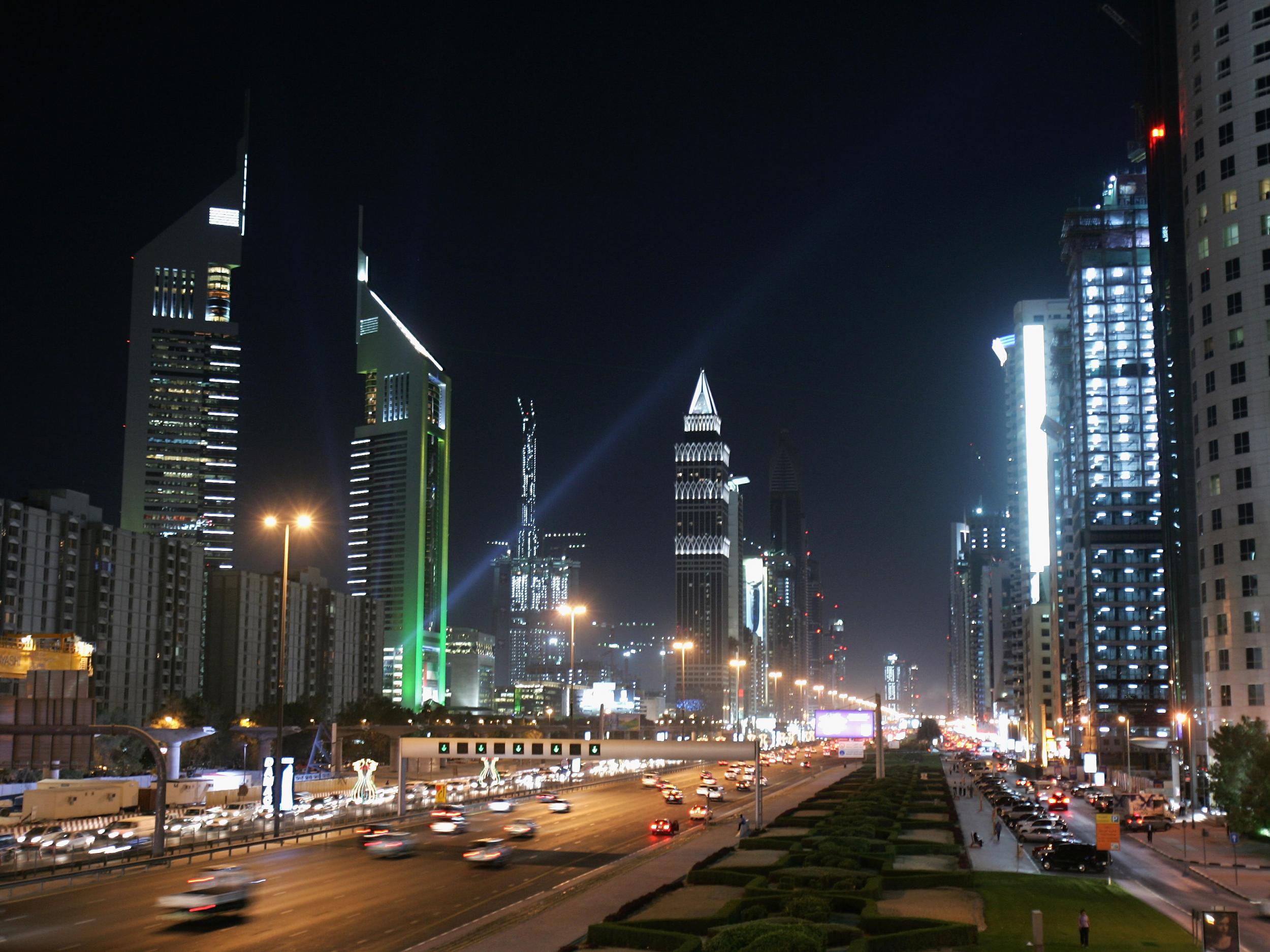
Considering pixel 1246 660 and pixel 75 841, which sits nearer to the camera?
pixel 75 841

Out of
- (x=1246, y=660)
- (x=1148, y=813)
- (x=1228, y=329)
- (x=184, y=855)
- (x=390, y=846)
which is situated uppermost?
(x=1228, y=329)

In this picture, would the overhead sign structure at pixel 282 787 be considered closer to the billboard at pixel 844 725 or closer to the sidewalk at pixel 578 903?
the sidewalk at pixel 578 903

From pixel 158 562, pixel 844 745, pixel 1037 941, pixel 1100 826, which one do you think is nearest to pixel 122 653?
pixel 158 562

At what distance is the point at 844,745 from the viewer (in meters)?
167

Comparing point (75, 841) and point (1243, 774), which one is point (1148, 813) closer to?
point (1243, 774)

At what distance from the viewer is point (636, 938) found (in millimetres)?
37594

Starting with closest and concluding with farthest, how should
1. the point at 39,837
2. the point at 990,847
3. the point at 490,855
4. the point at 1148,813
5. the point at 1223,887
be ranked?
the point at 1223,887 → the point at 490,855 → the point at 39,837 → the point at 990,847 → the point at 1148,813

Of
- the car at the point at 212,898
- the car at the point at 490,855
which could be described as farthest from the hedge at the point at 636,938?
the car at the point at 490,855

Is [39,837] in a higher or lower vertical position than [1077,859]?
lower

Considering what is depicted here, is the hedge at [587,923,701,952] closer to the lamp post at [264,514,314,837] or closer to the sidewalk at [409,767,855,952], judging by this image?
the sidewalk at [409,767,855,952]

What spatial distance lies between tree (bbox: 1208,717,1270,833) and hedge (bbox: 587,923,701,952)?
4441 cm

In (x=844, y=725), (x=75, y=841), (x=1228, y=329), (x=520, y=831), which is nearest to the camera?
(x=75, y=841)

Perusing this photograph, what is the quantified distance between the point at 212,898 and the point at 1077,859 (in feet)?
127

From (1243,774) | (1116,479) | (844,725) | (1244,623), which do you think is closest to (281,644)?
(1243,774)
